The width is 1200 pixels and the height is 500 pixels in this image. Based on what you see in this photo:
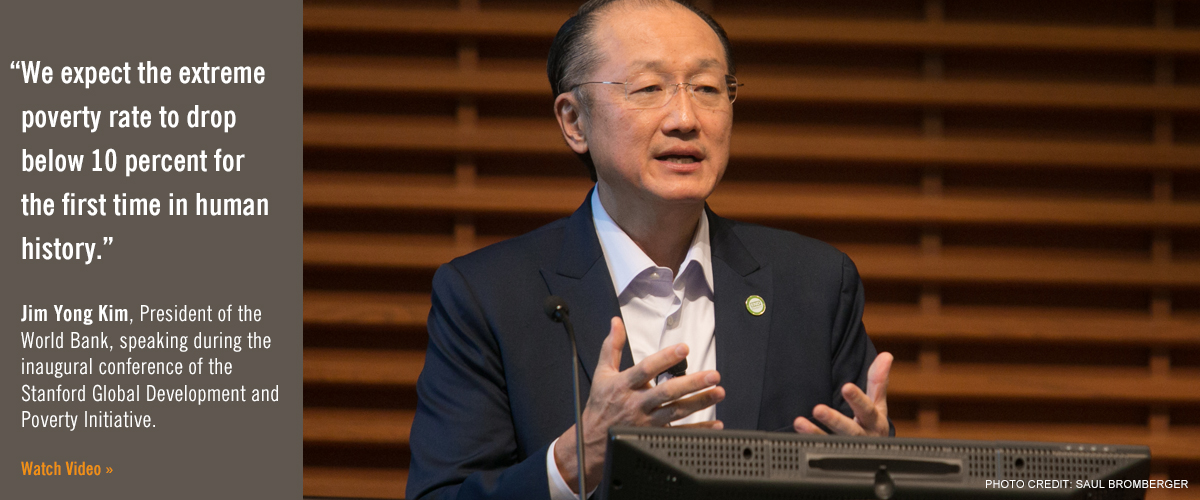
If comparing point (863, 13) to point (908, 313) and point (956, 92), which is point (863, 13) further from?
point (908, 313)

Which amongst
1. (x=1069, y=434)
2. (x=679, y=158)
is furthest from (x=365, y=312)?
(x=1069, y=434)

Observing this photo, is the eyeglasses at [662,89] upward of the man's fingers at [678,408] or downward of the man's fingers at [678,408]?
upward

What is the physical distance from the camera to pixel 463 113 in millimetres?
3182

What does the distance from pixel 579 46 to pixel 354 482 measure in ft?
5.93

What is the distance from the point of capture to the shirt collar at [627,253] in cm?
203

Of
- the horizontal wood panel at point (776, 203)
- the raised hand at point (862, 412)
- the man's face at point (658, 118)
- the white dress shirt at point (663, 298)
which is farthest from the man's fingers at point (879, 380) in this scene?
the horizontal wood panel at point (776, 203)

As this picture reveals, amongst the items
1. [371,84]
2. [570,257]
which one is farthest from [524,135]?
[570,257]

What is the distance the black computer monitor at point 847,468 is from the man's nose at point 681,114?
2.86 ft

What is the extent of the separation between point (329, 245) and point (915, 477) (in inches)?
93.2

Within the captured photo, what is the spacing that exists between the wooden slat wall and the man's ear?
0.96m

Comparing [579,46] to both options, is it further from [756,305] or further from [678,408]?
[678,408]

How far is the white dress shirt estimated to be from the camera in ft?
6.50

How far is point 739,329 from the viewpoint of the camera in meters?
1.98

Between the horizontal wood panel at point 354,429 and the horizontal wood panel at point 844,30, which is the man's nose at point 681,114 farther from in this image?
the horizontal wood panel at point 354,429
